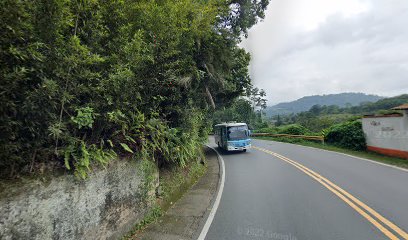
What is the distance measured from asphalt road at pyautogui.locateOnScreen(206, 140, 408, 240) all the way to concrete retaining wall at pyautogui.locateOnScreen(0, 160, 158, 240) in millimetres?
1954

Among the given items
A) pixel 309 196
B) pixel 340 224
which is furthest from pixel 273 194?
pixel 340 224

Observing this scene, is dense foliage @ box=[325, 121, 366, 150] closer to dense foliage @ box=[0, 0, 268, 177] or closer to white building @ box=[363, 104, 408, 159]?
white building @ box=[363, 104, 408, 159]

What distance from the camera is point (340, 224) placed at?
589 centimetres

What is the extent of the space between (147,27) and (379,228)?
23.0 feet

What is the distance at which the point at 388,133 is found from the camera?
16438mm

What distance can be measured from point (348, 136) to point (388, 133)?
4.45 meters

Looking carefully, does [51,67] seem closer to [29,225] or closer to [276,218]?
[29,225]

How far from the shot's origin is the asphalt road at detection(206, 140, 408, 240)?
556cm

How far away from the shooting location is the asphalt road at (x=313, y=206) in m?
5.56

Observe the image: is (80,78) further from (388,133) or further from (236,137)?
(388,133)

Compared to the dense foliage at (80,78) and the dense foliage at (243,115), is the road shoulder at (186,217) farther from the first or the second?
the dense foliage at (243,115)

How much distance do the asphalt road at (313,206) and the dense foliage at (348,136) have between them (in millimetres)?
8209

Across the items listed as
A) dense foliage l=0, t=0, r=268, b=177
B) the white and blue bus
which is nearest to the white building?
the white and blue bus

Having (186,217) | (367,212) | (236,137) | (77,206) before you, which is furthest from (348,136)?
(77,206)
